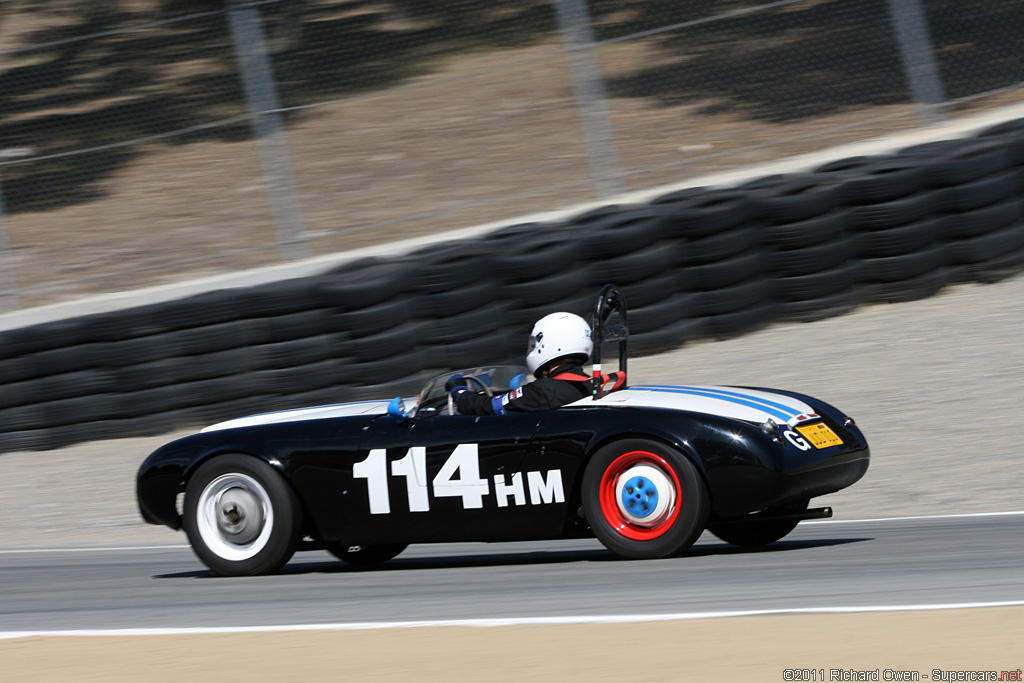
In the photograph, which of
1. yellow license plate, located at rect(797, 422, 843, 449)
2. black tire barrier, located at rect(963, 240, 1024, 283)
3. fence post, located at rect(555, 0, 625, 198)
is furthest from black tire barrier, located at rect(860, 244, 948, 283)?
yellow license plate, located at rect(797, 422, 843, 449)

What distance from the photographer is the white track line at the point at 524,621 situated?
486cm

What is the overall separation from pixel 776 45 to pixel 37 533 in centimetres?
749

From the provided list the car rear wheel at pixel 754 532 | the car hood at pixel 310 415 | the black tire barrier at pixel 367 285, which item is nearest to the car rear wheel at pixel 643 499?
the car rear wheel at pixel 754 532

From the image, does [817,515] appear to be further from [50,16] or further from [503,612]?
[50,16]

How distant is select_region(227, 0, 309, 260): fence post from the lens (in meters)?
11.6

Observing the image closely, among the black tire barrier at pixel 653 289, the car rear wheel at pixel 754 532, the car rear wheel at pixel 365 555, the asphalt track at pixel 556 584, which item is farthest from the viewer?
the black tire barrier at pixel 653 289

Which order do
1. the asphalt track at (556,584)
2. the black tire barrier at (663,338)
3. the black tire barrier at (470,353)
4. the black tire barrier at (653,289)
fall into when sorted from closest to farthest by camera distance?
the asphalt track at (556,584)
the black tire barrier at (470,353)
the black tire barrier at (653,289)
the black tire barrier at (663,338)

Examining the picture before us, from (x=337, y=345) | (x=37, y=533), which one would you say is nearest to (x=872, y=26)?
(x=337, y=345)

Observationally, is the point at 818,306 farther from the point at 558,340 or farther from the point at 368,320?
the point at 558,340

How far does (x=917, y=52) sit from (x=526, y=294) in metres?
4.39

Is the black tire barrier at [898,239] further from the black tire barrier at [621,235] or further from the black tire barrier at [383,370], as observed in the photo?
the black tire barrier at [383,370]

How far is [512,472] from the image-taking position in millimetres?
6277

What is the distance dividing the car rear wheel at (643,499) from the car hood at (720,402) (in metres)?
0.26

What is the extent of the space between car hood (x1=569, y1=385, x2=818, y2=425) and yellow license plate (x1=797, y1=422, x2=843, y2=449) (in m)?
0.05
